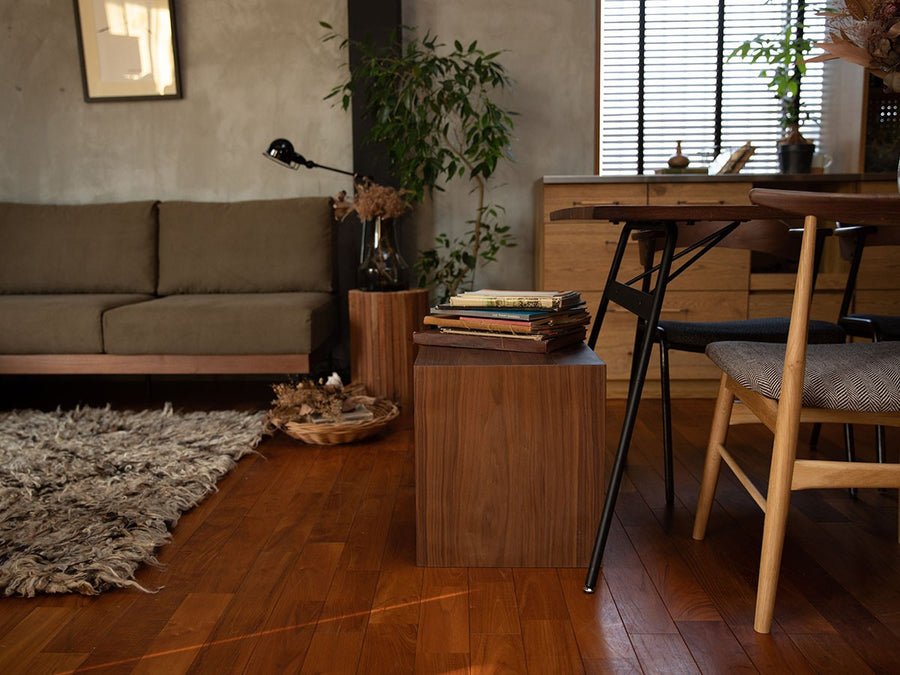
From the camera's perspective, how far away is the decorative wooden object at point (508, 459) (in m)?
1.55

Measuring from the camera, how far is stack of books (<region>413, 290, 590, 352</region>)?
1.66 meters

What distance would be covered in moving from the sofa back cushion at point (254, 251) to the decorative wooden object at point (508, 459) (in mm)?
1892

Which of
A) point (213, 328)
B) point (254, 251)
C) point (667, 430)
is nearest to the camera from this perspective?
point (667, 430)

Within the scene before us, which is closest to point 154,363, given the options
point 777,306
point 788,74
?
point 777,306

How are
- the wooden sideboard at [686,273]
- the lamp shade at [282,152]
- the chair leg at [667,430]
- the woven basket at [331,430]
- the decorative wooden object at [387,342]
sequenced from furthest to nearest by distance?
the lamp shade at [282,152] → the wooden sideboard at [686,273] → the decorative wooden object at [387,342] → the woven basket at [331,430] → the chair leg at [667,430]

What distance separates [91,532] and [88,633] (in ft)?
1.42

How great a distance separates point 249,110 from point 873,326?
2797 mm

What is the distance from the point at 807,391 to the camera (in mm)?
1298

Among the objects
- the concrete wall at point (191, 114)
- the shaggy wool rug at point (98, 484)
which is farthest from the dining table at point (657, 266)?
the concrete wall at point (191, 114)

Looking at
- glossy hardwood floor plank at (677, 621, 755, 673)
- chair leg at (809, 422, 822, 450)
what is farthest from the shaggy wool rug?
chair leg at (809, 422, 822, 450)

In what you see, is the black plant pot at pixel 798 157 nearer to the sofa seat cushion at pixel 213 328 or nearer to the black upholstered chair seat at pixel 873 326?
the black upholstered chair seat at pixel 873 326

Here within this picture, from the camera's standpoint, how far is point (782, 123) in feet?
11.8

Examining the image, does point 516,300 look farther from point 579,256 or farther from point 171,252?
point 171,252

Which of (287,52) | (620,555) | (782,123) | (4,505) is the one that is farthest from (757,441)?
(287,52)
